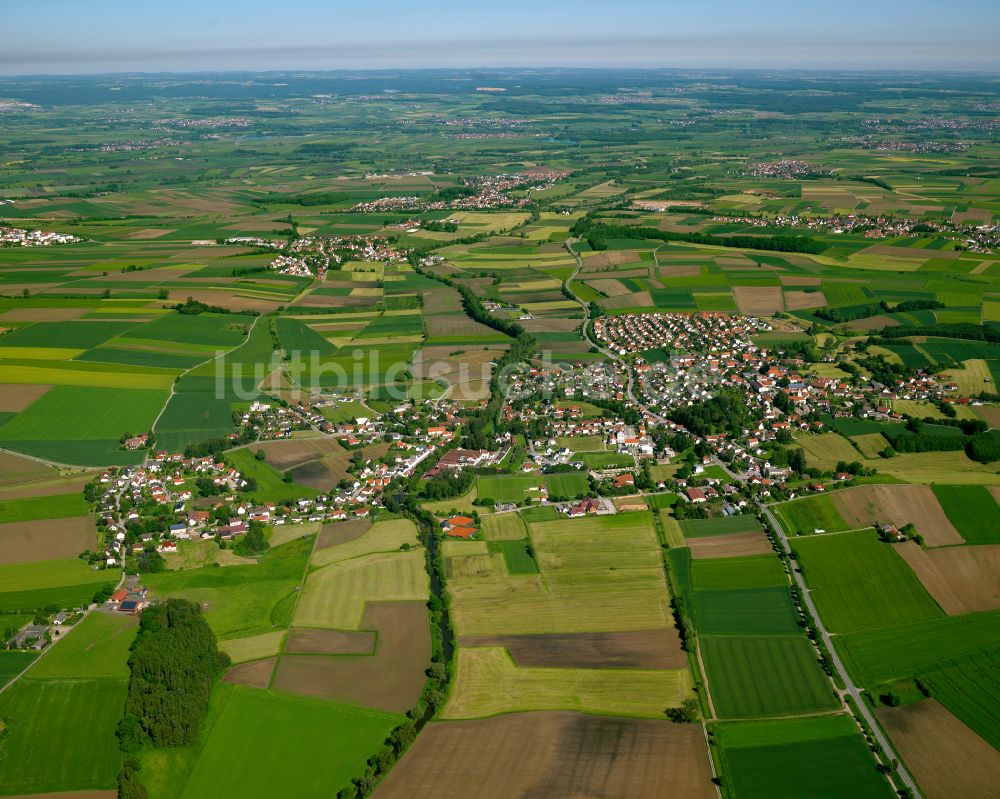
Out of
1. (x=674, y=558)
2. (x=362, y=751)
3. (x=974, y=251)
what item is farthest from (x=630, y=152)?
(x=362, y=751)

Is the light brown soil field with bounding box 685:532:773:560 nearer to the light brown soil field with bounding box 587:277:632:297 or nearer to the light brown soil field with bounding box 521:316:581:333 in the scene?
the light brown soil field with bounding box 521:316:581:333

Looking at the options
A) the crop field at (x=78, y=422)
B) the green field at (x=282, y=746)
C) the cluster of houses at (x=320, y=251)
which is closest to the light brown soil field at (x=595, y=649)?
the green field at (x=282, y=746)

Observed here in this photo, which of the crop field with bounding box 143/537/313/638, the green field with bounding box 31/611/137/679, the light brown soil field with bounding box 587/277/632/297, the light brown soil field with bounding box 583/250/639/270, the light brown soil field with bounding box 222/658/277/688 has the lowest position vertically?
Result: the light brown soil field with bounding box 222/658/277/688

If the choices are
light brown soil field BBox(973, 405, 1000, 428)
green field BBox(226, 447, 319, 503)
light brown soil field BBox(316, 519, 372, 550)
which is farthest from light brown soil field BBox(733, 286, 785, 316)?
light brown soil field BBox(316, 519, 372, 550)

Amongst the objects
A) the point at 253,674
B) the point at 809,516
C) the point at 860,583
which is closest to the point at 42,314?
the point at 253,674

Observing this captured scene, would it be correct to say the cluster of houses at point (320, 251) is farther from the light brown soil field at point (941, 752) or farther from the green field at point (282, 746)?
the light brown soil field at point (941, 752)

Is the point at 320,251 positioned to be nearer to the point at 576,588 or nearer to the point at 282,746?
the point at 576,588
